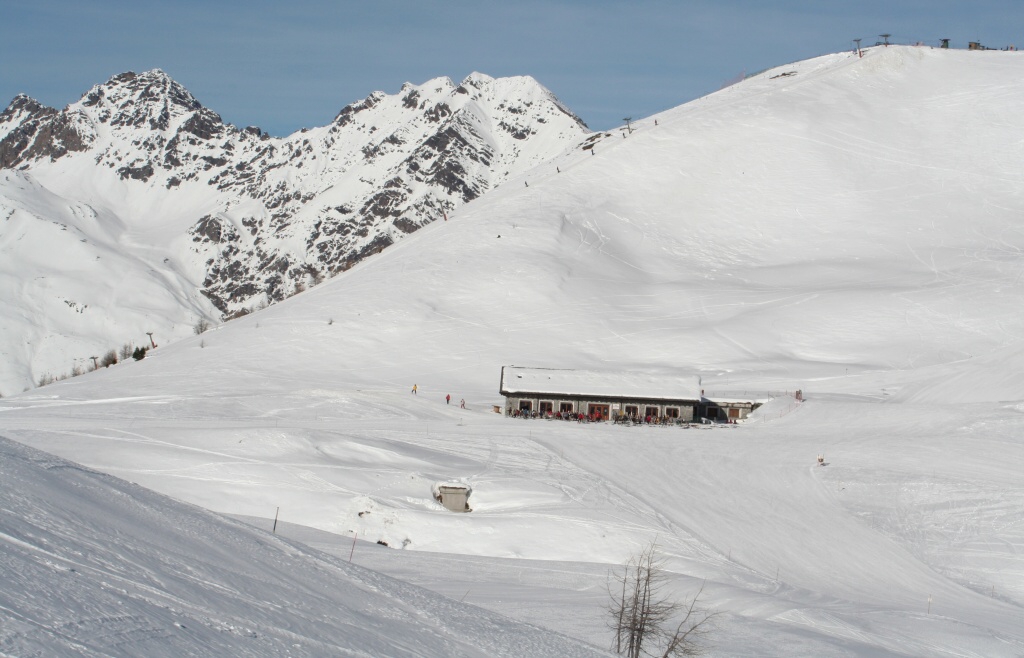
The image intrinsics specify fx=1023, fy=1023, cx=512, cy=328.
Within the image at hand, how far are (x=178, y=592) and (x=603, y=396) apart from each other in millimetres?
56089

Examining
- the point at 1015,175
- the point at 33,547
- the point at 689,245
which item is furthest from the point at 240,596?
the point at 1015,175

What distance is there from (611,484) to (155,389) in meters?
35.2

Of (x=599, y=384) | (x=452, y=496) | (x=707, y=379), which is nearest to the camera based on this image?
(x=452, y=496)

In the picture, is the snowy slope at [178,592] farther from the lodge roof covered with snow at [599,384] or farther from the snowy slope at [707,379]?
the lodge roof covered with snow at [599,384]

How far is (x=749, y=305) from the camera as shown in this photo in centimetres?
8662

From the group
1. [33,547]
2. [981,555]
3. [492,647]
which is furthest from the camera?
[981,555]

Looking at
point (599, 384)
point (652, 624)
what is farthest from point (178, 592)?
point (599, 384)

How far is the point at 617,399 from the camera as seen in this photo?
209ft

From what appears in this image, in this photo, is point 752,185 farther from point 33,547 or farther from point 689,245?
point 33,547

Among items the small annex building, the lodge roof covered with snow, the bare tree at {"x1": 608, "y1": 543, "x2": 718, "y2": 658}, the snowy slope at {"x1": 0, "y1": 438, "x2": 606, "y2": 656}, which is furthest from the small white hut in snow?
the snowy slope at {"x1": 0, "y1": 438, "x2": 606, "y2": 656}

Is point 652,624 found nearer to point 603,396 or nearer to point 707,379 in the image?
point 603,396

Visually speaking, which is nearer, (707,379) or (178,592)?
(178,592)

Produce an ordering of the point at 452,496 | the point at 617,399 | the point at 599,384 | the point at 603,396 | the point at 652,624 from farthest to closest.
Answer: the point at 599,384 < the point at 617,399 < the point at 603,396 < the point at 452,496 < the point at 652,624

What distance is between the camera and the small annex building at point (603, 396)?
6275cm
